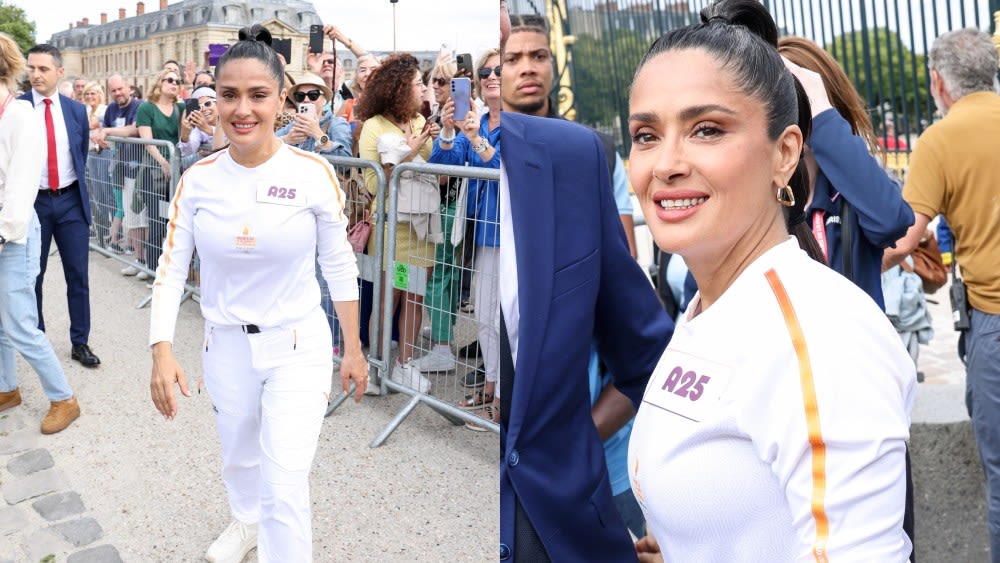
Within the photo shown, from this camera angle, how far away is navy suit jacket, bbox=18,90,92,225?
22.1 feet

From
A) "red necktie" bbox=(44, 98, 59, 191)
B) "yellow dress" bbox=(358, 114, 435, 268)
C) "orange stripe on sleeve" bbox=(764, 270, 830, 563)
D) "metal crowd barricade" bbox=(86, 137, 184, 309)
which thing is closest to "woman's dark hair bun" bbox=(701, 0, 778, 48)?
"orange stripe on sleeve" bbox=(764, 270, 830, 563)

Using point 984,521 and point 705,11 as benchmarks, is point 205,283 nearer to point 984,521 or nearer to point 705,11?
point 705,11

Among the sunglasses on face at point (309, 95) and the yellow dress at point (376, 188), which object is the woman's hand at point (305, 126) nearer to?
the sunglasses on face at point (309, 95)

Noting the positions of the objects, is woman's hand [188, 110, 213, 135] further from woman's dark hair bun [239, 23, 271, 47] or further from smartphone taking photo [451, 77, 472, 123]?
smartphone taking photo [451, 77, 472, 123]

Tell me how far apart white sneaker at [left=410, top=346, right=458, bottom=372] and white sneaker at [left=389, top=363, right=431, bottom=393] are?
0.21 feet

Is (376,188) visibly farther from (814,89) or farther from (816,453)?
(816,453)

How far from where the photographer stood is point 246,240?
336 cm

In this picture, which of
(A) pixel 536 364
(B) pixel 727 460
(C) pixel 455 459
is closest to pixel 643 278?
(A) pixel 536 364

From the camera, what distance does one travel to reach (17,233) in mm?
5352

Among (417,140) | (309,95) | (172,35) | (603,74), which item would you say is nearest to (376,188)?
(417,140)

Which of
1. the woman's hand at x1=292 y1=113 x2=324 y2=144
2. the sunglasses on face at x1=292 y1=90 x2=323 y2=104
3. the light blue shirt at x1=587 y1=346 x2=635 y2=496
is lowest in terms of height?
the light blue shirt at x1=587 y1=346 x2=635 y2=496

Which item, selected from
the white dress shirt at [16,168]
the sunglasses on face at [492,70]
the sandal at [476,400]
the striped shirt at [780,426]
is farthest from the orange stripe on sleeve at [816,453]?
the white dress shirt at [16,168]

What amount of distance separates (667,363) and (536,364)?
41 cm

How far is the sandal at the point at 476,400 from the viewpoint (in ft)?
17.1
